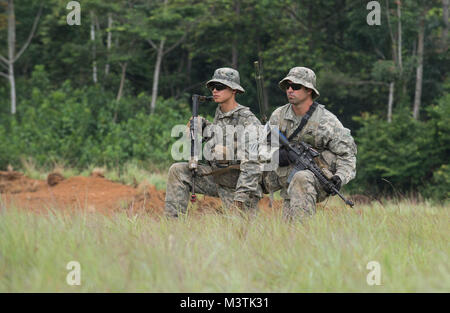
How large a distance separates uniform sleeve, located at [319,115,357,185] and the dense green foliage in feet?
26.9

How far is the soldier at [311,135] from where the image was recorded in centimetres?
573

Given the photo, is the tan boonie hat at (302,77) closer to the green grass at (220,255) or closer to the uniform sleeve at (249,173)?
the uniform sleeve at (249,173)

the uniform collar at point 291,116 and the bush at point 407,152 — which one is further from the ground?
the uniform collar at point 291,116

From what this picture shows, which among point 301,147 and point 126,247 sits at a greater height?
point 301,147

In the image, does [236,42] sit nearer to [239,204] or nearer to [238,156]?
[238,156]

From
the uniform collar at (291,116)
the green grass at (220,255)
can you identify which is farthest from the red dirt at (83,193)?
the green grass at (220,255)

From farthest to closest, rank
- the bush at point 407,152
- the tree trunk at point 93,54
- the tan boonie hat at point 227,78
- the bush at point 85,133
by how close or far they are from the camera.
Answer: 1. the tree trunk at point 93,54
2. the bush at point 407,152
3. the bush at point 85,133
4. the tan boonie hat at point 227,78

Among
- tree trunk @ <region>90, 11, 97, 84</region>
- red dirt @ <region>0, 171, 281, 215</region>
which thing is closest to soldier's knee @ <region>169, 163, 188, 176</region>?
red dirt @ <region>0, 171, 281, 215</region>

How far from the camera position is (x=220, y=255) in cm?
396

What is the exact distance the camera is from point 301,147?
5836mm

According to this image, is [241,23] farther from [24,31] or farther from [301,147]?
[301,147]

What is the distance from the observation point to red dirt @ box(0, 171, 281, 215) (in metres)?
9.17

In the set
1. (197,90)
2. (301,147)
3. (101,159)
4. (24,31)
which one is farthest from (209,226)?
(24,31)

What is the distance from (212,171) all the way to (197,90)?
20157mm
